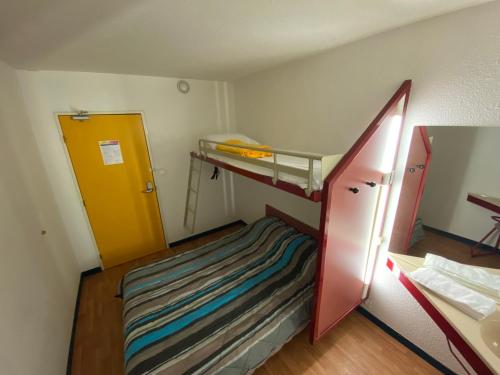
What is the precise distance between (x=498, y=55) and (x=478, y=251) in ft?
3.74

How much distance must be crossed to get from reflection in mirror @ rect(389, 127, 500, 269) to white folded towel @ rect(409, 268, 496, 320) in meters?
0.32

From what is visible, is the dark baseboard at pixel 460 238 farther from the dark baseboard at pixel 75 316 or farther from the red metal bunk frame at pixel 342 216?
the dark baseboard at pixel 75 316

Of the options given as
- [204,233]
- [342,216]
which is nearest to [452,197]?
[342,216]

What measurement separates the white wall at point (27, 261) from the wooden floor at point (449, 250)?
2.49m

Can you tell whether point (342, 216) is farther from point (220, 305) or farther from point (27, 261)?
point (27, 261)

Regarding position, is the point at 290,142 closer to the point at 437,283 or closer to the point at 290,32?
the point at 290,32

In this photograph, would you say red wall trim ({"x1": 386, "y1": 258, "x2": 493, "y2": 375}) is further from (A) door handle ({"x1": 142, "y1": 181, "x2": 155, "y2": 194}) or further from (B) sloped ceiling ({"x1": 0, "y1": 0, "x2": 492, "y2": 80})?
(A) door handle ({"x1": 142, "y1": 181, "x2": 155, "y2": 194})

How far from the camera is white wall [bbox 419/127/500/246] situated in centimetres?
119

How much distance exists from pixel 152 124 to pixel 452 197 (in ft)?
10.2

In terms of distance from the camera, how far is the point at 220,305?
1.70 metres

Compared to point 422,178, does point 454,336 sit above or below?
below

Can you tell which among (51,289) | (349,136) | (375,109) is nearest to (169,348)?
(51,289)

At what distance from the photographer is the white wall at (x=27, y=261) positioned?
3.58 feet

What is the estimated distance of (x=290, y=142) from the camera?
231 cm
